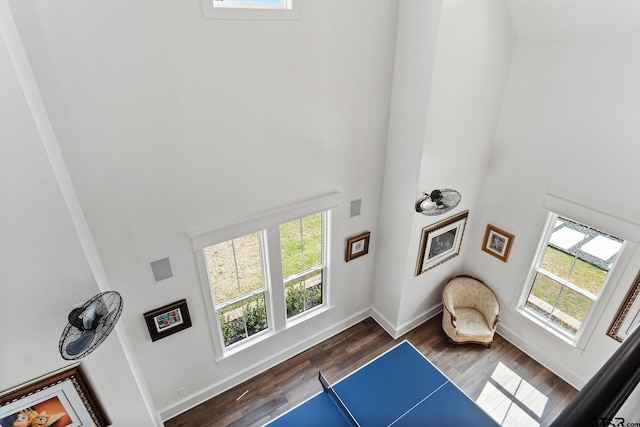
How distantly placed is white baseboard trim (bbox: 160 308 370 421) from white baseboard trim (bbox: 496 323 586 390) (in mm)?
2159

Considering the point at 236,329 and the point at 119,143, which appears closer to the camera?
the point at 119,143

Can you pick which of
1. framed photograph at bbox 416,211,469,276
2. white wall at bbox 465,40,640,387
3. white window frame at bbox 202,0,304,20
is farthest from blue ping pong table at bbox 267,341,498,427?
white window frame at bbox 202,0,304,20

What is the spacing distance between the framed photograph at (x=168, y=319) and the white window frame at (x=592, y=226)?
181 inches

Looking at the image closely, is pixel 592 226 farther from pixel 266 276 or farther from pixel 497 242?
pixel 266 276

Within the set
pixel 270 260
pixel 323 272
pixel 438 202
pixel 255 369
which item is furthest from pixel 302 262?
pixel 438 202

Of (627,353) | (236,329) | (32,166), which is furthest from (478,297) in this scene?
(32,166)

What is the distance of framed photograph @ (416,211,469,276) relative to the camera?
5.18 meters

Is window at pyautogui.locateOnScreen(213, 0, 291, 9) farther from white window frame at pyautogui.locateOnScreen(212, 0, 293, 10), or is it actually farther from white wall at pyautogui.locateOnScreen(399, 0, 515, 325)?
white wall at pyautogui.locateOnScreen(399, 0, 515, 325)

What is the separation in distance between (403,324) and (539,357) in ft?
6.48

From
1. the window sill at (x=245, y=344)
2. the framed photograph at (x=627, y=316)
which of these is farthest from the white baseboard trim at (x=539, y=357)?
the window sill at (x=245, y=344)

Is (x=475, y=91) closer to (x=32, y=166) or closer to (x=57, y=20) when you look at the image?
(x=57, y=20)

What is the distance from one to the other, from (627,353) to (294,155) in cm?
350

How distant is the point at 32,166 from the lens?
242 cm

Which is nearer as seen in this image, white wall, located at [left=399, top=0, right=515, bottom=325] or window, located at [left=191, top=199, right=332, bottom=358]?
white wall, located at [left=399, top=0, right=515, bottom=325]
